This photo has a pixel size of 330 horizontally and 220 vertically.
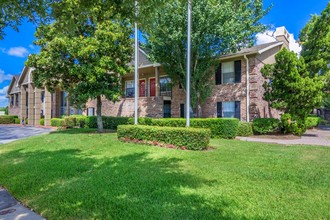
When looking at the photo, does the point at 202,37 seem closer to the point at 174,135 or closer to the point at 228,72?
the point at 228,72

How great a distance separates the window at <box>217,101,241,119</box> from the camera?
54.6 feet

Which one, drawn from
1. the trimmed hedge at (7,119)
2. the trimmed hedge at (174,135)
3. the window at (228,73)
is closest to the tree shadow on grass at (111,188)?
the trimmed hedge at (174,135)

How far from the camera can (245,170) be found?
6172 mm

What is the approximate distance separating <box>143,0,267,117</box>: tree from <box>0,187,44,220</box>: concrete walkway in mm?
10552

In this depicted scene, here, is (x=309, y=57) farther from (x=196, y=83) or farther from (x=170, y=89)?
(x=170, y=89)

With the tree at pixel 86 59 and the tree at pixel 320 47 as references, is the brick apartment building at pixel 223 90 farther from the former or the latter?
the tree at pixel 320 47

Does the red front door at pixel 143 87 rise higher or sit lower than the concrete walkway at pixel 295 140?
higher

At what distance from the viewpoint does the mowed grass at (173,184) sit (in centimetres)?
383

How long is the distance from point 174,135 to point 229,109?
855 cm

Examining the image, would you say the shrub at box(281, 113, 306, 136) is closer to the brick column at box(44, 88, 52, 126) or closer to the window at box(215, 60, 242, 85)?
the window at box(215, 60, 242, 85)

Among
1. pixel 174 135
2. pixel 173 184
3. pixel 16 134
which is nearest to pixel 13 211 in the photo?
pixel 173 184

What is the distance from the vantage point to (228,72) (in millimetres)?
17203

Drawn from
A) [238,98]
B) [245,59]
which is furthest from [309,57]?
[238,98]

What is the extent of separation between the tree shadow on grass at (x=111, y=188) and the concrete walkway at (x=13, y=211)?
0.50ft
